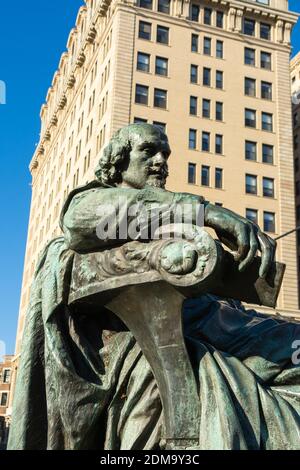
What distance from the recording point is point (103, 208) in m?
2.78

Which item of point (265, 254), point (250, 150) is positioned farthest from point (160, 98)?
point (265, 254)

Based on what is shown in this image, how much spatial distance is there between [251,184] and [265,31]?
45.1ft

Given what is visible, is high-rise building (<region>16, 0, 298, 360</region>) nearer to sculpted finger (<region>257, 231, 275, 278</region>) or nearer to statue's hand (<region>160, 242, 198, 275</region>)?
sculpted finger (<region>257, 231, 275, 278</region>)

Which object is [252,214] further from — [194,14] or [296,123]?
[296,123]

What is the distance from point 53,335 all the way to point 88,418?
1.39 ft

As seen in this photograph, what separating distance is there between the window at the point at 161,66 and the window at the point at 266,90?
7.87 meters

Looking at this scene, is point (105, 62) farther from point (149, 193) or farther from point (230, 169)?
point (149, 193)

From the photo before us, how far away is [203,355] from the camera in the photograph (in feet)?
9.07

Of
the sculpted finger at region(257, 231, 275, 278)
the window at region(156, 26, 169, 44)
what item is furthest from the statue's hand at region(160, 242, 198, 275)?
→ the window at region(156, 26, 169, 44)

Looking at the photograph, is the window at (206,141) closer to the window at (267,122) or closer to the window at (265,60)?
the window at (267,122)

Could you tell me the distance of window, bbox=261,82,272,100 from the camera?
45375 millimetres

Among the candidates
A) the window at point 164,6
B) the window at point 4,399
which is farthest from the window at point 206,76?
the window at point 4,399

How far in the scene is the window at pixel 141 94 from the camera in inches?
1620

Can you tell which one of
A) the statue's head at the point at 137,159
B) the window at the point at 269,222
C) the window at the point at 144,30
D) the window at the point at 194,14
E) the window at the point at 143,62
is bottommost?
the statue's head at the point at 137,159
